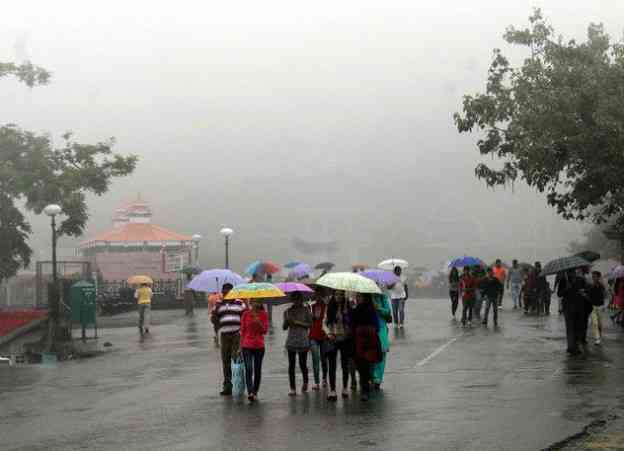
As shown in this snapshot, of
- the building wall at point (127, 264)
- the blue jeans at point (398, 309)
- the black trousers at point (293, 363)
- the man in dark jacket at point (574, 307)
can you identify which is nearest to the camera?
the black trousers at point (293, 363)

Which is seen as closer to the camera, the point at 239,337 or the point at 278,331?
the point at 239,337

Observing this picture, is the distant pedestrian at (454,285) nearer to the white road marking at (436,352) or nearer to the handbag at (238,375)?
the white road marking at (436,352)

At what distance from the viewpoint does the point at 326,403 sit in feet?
50.6

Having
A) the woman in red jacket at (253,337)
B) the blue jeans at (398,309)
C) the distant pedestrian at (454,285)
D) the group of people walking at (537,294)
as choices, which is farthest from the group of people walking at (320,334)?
the distant pedestrian at (454,285)

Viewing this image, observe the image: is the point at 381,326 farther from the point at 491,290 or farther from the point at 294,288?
the point at 491,290

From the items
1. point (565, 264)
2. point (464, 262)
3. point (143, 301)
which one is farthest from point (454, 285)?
point (565, 264)

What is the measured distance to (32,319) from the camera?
37.8 m

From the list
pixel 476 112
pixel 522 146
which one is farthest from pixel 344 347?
pixel 476 112

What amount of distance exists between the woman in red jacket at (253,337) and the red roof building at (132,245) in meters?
63.9

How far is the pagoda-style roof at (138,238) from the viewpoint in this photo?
9125 centimetres

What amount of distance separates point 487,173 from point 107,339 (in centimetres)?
1448

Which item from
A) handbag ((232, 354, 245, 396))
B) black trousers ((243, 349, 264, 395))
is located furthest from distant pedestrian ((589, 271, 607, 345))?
black trousers ((243, 349, 264, 395))

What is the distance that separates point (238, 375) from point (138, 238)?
7684 centimetres

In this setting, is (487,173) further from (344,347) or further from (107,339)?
(344,347)
